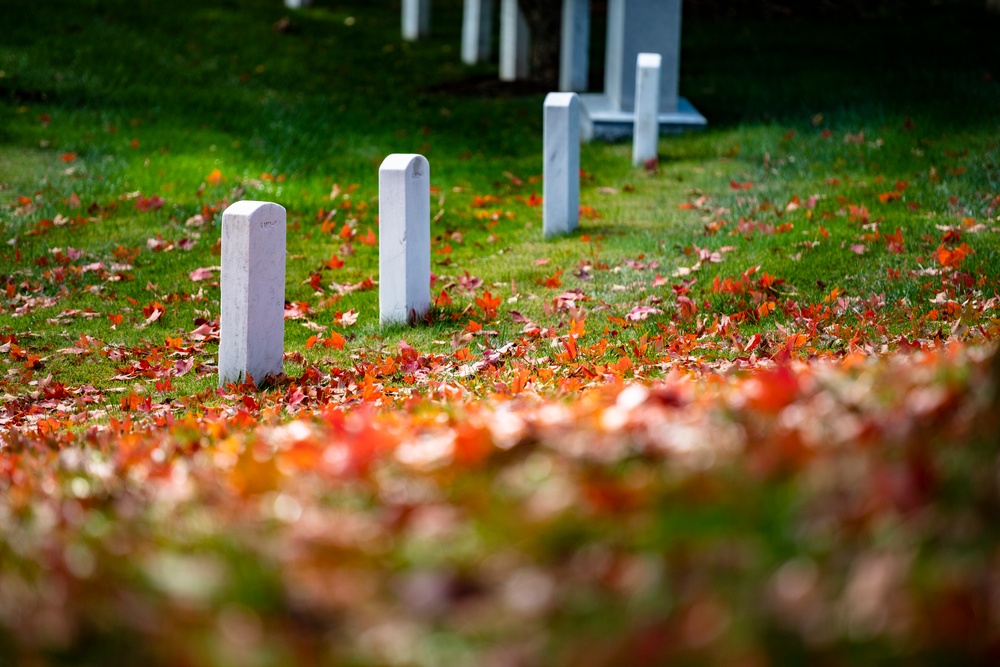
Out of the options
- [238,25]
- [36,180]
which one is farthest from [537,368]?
[238,25]

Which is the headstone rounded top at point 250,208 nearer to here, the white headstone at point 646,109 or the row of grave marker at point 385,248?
the row of grave marker at point 385,248

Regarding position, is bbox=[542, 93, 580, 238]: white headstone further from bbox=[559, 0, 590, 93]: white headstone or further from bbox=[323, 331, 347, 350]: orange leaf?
bbox=[559, 0, 590, 93]: white headstone

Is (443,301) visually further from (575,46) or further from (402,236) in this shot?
(575,46)

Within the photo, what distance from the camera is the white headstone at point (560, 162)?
962cm

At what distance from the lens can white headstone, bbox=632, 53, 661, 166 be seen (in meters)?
12.2

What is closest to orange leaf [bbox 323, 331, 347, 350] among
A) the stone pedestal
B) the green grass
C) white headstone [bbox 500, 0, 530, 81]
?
the green grass

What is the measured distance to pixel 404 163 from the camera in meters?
7.29

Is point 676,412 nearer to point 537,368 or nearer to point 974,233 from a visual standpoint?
point 537,368

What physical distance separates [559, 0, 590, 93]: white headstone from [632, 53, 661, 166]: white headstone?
4047 mm

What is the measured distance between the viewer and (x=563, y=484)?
2.54m

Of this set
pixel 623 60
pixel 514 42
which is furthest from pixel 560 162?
pixel 514 42

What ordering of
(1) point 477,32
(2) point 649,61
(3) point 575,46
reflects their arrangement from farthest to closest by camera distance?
(1) point 477,32, (3) point 575,46, (2) point 649,61

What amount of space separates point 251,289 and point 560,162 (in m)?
4.18

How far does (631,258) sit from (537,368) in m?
2.84
